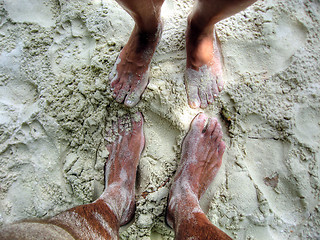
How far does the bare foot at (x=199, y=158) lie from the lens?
128cm

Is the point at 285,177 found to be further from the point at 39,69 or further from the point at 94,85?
the point at 39,69

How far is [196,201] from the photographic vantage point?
119cm

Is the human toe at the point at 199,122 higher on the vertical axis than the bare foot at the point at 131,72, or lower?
lower

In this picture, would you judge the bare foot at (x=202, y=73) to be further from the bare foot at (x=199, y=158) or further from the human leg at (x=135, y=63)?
the human leg at (x=135, y=63)

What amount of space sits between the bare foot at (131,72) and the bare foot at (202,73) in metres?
0.24

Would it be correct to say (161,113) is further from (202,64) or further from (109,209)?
(109,209)

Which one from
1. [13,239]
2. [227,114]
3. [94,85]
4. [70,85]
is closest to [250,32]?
[227,114]

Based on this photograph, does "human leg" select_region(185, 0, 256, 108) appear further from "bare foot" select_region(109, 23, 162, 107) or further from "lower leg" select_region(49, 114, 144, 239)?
"lower leg" select_region(49, 114, 144, 239)

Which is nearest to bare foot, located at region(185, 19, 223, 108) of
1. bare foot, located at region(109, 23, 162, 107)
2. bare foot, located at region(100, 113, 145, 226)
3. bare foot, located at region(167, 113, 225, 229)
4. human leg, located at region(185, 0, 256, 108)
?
human leg, located at region(185, 0, 256, 108)

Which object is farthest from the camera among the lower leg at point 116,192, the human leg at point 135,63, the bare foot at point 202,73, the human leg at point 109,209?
the bare foot at point 202,73

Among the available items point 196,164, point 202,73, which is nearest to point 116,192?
point 196,164

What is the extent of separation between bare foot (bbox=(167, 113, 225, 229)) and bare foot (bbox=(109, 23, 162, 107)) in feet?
1.27

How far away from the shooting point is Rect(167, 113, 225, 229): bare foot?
128 cm

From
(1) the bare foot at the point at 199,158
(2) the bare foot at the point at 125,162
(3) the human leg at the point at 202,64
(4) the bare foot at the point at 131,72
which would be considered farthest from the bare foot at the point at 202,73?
(2) the bare foot at the point at 125,162
